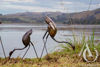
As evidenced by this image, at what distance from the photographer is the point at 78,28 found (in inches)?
273

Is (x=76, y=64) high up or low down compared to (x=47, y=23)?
down

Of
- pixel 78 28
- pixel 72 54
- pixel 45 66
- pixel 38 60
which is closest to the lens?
pixel 45 66

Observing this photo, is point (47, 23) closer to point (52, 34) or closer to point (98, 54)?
point (52, 34)

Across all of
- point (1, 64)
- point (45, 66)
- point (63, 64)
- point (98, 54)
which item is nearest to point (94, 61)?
point (98, 54)

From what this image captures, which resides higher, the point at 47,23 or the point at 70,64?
the point at 47,23

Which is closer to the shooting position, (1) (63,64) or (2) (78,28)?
(1) (63,64)

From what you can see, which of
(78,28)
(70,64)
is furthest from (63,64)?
(78,28)

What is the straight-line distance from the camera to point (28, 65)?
18.2 feet

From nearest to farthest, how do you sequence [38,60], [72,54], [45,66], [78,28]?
[45,66], [38,60], [72,54], [78,28]

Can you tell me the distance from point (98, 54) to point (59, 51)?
3.16 ft

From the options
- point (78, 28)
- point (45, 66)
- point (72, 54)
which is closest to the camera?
point (45, 66)

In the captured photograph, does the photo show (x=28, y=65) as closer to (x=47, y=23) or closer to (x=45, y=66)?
(x=45, y=66)

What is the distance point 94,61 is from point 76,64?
0.52 metres

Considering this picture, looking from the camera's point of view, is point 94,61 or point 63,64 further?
point 94,61
